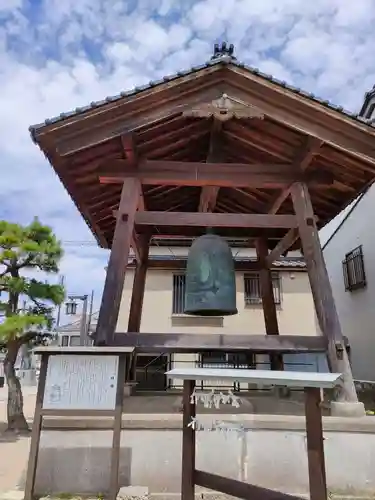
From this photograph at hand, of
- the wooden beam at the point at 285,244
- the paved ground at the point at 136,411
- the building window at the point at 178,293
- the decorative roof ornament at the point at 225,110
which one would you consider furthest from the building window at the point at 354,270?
the decorative roof ornament at the point at 225,110

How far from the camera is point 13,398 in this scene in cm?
1048

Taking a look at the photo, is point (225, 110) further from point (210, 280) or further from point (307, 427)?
point (307, 427)

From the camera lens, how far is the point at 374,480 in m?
4.31

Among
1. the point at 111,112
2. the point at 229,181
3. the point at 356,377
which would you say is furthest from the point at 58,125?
the point at 356,377

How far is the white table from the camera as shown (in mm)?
2799

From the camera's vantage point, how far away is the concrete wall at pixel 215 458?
14.2 feet

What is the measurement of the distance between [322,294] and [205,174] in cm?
251

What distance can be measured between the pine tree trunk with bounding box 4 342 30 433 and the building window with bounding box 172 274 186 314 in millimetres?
6597

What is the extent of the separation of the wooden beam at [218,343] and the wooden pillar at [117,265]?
280 millimetres

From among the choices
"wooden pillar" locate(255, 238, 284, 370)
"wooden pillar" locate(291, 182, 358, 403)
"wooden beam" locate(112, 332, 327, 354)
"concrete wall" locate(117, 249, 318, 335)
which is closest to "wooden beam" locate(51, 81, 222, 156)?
"wooden pillar" locate(291, 182, 358, 403)

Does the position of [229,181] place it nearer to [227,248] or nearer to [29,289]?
[227,248]

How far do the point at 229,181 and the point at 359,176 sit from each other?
2.22 metres

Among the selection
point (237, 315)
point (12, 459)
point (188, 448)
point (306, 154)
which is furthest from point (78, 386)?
point (237, 315)

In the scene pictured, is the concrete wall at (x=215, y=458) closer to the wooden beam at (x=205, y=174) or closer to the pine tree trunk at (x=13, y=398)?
the wooden beam at (x=205, y=174)
